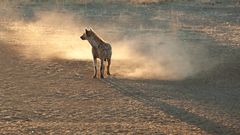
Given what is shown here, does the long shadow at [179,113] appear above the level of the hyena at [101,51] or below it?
below

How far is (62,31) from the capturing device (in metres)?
21.3

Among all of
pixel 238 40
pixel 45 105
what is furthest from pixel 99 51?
pixel 238 40

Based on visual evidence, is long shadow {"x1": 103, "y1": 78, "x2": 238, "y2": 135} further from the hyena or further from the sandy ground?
the hyena

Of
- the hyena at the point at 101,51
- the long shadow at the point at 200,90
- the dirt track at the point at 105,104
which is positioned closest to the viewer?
the dirt track at the point at 105,104

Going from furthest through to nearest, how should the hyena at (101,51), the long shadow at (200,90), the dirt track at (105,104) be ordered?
the hyena at (101,51)
the long shadow at (200,90)
the dirt track at (105,104)

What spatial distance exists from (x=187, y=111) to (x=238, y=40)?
8.87 metres

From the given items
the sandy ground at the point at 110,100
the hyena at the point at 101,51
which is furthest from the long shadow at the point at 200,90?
the hyena at the point at 101,51

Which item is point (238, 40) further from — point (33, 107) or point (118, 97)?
point (33, 107)

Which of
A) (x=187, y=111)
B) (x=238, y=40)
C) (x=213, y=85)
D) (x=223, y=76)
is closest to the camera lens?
(x=187, y=111)

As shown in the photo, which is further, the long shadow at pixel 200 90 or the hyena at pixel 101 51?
the hyena at pixel 101 51

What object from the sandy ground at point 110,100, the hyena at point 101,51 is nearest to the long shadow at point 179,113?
the sandy ground at point 110,100

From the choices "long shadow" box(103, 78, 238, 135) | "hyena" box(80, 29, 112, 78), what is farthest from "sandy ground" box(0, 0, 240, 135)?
"hyena" box(80, 29, 112, 78)

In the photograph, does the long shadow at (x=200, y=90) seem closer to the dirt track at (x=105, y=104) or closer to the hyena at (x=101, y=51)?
the dirt track at (x=105, y=104)

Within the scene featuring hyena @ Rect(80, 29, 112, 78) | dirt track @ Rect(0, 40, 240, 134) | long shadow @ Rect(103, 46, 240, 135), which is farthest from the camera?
hyena @ Rect(80, 29, 112, 78)
